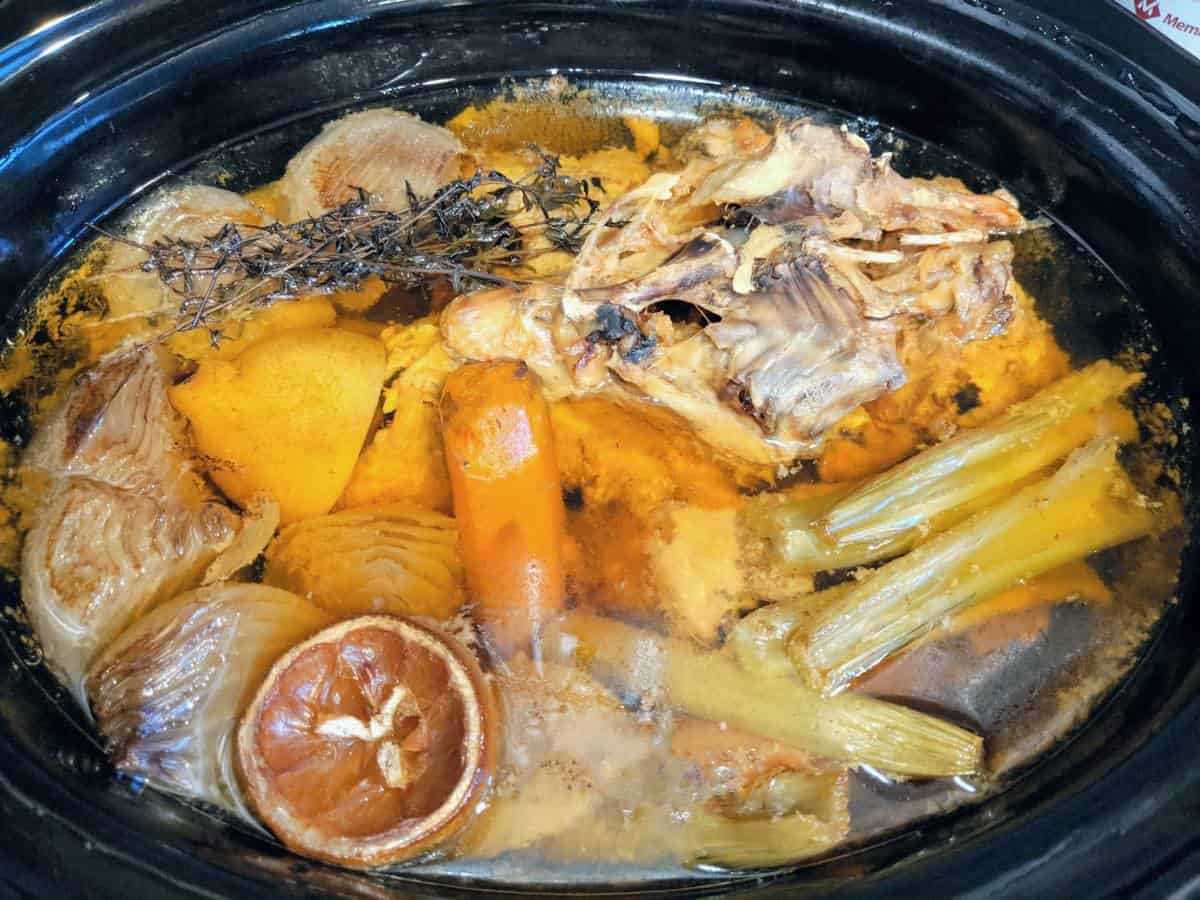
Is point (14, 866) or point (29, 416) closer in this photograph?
point (14, 866)

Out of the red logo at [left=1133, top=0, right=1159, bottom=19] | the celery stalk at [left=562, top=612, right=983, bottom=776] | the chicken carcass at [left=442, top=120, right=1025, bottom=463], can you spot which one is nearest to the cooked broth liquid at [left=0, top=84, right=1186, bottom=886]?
the celery stalk at [left=562, top=612, right=983, bottom=776]

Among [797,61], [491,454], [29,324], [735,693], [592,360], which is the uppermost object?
[797,61]

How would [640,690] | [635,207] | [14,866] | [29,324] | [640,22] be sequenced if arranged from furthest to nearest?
[640,22], [29,324], [635,207], [640,690], [14,866]

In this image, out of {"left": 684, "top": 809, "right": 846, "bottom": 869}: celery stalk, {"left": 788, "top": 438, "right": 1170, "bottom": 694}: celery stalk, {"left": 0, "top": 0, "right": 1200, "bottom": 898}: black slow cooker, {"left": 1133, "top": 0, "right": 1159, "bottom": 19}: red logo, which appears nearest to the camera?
{"left": 0, "top": 0, "right": 1200, "bottom": 898}: black slow cooker

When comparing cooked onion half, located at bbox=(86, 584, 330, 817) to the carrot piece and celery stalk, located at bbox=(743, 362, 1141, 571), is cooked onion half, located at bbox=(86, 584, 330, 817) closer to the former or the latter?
the carrot piece

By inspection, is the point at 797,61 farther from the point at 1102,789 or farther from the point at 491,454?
the point at 1102,789

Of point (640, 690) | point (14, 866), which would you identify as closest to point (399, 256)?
point (640, 690)
